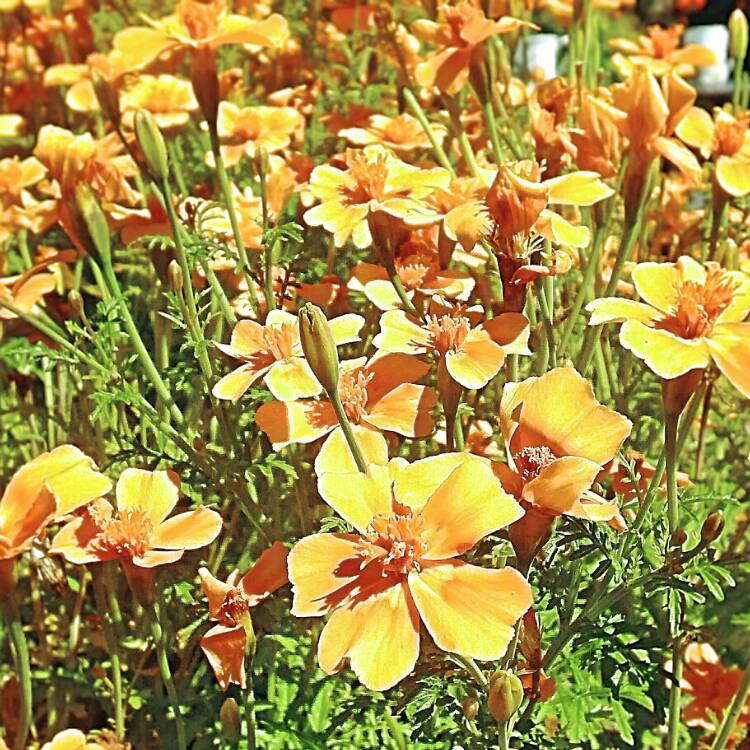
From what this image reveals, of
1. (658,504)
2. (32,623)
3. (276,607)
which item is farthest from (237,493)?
(32,623)

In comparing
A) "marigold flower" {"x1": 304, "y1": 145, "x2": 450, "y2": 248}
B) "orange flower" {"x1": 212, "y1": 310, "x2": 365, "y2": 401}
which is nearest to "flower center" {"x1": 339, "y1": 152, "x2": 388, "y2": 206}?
"marigold flower" {"x1": 304, "y1": 145, "x2": 450, "y2": 248}

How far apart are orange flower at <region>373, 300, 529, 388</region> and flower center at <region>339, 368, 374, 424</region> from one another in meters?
0.04

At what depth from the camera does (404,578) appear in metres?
0.72

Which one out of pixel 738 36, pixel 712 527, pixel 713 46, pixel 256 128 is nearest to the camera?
pixel 712 527

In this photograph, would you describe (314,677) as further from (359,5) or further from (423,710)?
(359,5)

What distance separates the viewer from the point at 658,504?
96cm

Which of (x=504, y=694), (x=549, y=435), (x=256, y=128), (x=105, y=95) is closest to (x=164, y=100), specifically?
(x=256, y=128)

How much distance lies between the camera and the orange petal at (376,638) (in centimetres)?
67

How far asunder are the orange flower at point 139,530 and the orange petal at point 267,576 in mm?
52

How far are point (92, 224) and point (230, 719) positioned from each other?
1.57ft

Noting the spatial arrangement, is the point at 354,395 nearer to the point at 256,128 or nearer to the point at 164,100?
the point at 256,128

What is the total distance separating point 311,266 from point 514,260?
420 mm

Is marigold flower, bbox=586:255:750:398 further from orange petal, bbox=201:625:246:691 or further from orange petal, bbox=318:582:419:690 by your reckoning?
orange petal, bbox=201:625:246:691

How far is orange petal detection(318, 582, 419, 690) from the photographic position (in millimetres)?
673
